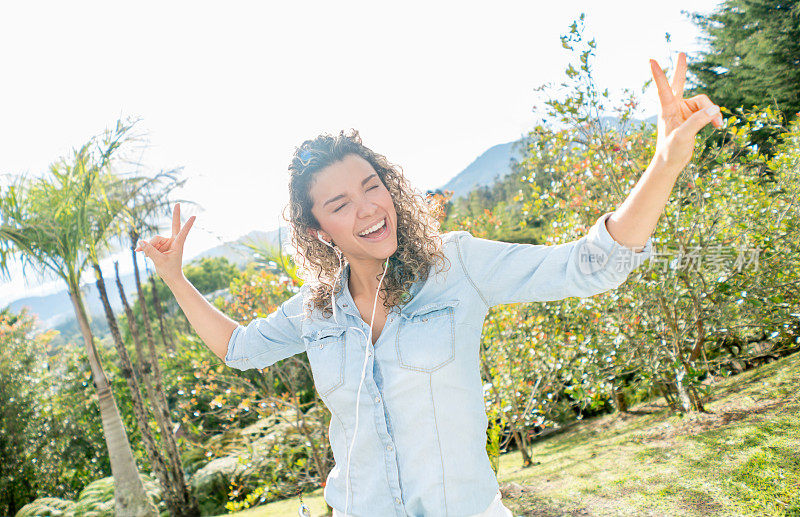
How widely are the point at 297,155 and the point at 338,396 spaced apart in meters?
0.83

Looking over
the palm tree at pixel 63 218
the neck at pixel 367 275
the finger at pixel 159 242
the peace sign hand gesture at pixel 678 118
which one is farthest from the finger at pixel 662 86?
the palm tree at pixel 63 218

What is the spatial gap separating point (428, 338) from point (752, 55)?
2471 cm

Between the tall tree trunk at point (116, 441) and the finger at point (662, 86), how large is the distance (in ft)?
23.0

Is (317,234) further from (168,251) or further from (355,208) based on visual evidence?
(168,251)

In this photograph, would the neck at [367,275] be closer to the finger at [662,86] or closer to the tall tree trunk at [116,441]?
the finger at [662,86]

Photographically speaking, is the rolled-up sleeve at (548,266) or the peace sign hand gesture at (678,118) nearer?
the peace sign hand gesture at (678,118)

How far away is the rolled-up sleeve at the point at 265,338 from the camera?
1.99 m

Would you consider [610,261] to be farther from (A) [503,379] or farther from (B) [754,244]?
(A) [503,379]

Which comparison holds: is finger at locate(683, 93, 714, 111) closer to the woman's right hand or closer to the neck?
the neck

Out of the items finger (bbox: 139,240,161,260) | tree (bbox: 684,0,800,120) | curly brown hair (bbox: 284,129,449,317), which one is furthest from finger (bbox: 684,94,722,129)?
tree (bbox: 684,0,800,120)

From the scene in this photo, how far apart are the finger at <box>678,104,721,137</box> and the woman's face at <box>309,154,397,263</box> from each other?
88 centimetres

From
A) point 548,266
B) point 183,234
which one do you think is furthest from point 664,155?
point 183,234

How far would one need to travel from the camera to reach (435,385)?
4.83 feet

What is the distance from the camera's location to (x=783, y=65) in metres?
19.7
